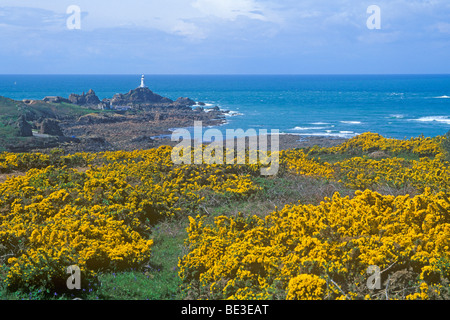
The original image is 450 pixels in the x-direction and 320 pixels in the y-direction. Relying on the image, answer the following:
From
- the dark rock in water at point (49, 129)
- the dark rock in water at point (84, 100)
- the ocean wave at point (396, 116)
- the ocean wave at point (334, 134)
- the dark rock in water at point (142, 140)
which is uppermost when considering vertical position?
the dark rock in water at point (84, 100)

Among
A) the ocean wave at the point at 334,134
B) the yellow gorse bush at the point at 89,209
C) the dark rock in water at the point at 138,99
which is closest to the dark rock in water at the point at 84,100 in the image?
the dark rock in water at the point at 138,99

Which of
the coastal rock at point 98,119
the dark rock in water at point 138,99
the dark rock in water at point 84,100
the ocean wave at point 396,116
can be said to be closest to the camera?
the coastal rock at point 98,119

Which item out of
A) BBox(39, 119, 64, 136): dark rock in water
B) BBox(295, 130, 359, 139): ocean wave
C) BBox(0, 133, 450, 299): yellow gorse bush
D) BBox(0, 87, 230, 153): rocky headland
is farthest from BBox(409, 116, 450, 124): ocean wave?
BBox(0, 133, 450, 299): yellow gorse bush

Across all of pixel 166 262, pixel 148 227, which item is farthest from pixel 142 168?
pixel 166 262

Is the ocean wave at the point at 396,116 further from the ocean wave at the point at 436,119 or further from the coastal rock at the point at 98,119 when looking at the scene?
the coastal rock at the point at 98,119

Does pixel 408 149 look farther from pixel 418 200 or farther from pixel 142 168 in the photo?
pixel 418 200

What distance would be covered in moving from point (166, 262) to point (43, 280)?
2.62 m

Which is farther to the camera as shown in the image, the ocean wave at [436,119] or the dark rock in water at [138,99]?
the dark rock in water at [138,99]

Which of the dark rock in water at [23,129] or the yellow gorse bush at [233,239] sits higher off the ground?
the dark rock in water at [23,129]

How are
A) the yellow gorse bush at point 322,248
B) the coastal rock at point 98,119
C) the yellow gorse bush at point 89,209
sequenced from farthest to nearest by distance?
the coastal rock at point 98,119 < the yellow gorse bush at point 89,209 < the yellow gorse bush at point 322,248

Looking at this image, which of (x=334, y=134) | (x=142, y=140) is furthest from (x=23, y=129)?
(x=334, y=134)

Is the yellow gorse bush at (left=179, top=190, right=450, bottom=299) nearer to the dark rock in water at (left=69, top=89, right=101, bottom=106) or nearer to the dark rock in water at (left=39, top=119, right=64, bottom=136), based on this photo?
the dark rock in water at (left=39, top=119, right=64, bottom=136)

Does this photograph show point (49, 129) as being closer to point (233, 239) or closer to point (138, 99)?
point (233, 239)
